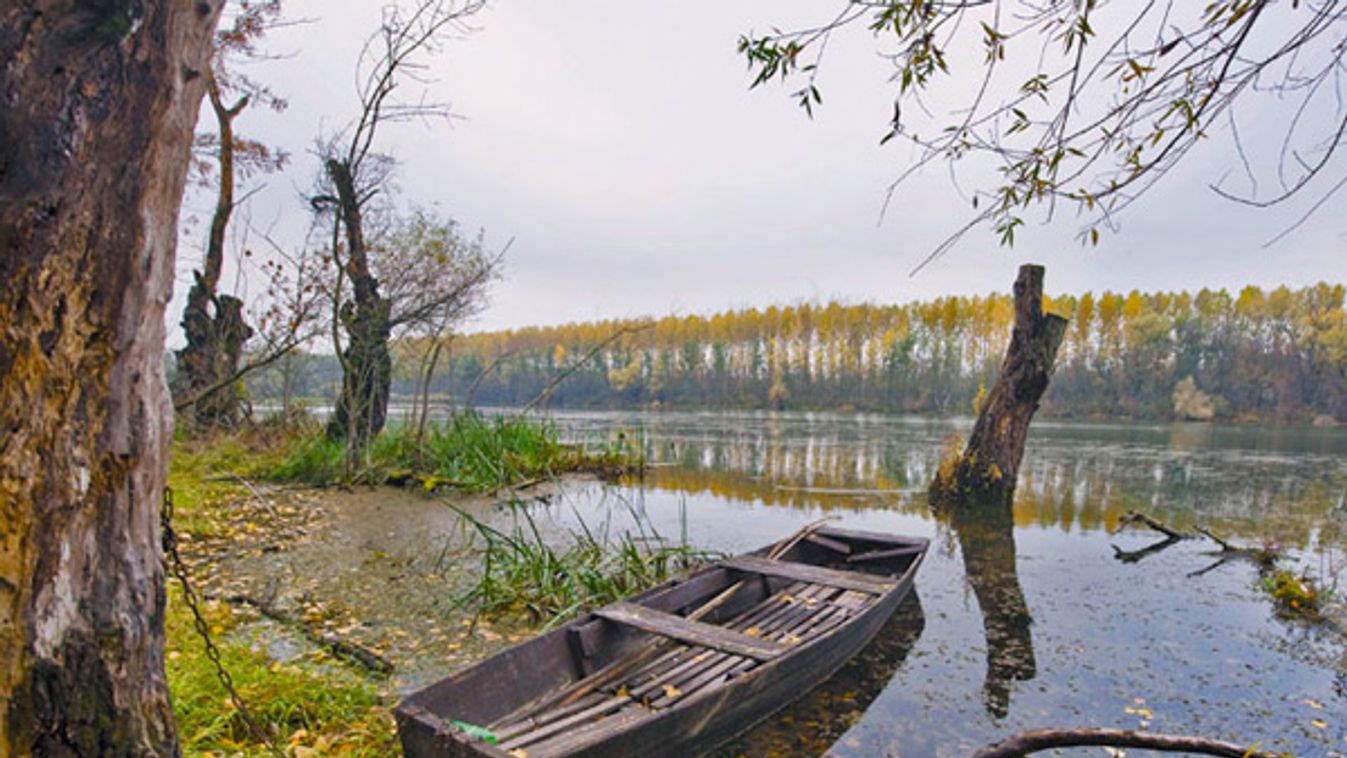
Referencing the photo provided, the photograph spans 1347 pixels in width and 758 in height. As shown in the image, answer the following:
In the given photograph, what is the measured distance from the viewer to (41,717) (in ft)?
4.83

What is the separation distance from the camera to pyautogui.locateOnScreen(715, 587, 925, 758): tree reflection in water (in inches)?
130

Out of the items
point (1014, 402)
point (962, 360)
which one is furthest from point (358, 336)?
point (962, 360)

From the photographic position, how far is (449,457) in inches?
386

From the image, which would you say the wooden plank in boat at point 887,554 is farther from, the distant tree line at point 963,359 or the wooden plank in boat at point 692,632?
the distant tree line at point 963,359

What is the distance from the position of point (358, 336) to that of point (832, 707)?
7.62 m

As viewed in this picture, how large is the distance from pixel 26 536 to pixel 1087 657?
5322mm

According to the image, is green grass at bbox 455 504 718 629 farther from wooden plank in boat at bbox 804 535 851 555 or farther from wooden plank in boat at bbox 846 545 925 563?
wooden plank in boat at bbox 846 545 925 563

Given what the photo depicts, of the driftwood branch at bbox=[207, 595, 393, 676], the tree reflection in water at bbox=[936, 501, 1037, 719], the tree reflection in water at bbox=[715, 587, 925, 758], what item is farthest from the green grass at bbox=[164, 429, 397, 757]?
the tree reflection in water at bbox=[936, 501, 1037, 719]

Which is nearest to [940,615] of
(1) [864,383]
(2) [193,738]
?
(2) [193,738]

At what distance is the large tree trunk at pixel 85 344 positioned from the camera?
139 centimetres

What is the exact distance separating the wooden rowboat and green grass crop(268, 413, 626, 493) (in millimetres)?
4595

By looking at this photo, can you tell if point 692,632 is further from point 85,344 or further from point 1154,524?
point 1154,524

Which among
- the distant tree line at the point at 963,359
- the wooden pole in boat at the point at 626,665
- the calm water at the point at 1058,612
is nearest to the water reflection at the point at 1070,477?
the calm water at the point at 1058,612

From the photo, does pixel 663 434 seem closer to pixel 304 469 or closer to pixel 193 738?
pixel 304 469
